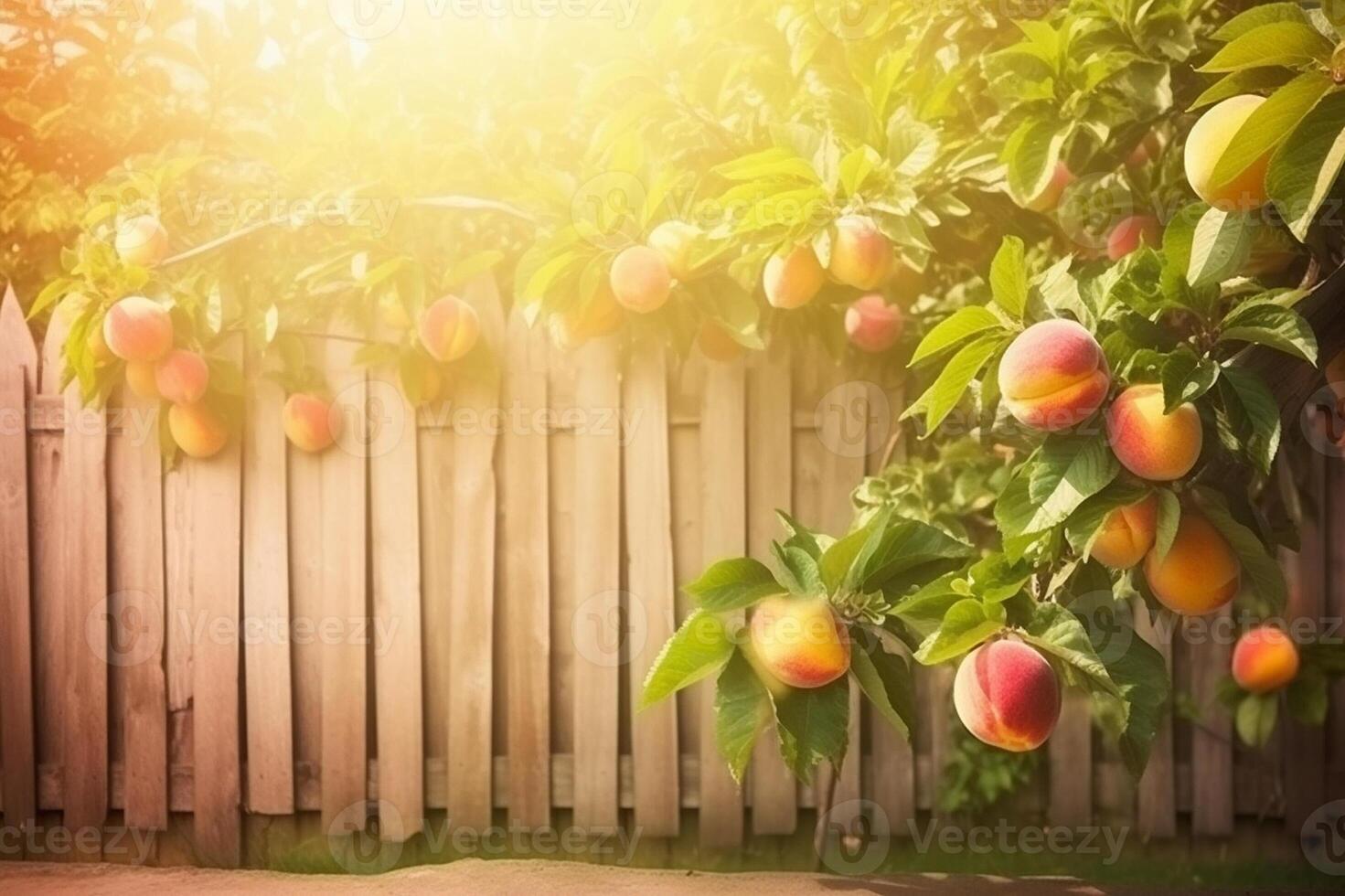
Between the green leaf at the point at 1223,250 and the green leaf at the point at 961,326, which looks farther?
the green leaf at the point at 961,326

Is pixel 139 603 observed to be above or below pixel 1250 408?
below

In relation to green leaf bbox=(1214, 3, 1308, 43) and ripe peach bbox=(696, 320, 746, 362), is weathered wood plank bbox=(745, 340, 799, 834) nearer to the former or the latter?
ripe peach bbox=(696, 320, 746, 362)

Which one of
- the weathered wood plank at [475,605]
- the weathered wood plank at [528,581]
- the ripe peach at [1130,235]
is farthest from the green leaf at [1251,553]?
the weathered wood plank at [475,605]

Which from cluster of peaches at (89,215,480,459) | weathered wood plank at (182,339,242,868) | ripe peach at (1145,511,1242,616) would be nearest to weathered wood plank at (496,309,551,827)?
cluster of peaches at (89,215,480,459)

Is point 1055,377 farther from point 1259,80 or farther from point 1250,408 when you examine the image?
point 1259,80

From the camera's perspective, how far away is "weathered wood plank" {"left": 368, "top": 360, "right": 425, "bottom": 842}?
3994 millimetres

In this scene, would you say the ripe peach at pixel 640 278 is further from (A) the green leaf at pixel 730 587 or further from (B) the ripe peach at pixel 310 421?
(B) the ripe peach at pixel 310 421

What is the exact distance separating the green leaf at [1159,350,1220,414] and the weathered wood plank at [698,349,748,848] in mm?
2026

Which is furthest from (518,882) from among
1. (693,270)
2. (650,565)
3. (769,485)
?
(693,270)

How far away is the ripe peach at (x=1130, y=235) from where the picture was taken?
2.91 meters

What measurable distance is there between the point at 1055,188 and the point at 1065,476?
119 centimetres

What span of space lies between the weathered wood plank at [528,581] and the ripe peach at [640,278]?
0.95 meters

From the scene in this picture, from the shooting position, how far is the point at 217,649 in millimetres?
4102

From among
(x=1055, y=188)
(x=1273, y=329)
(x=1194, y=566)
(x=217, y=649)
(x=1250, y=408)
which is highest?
(x=1055, y=188)
